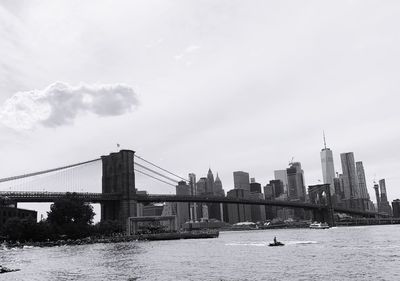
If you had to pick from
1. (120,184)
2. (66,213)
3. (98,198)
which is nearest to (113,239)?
(66,213)

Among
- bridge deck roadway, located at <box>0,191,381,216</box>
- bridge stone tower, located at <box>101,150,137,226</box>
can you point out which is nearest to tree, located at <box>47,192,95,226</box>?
bridge deck roadway, located at <box>0,191,381,216</box>

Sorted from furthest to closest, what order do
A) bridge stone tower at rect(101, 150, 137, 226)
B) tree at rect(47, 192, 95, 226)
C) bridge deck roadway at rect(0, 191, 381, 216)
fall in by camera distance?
bridge stone tower at rect(101, 150, 137, 226) → bridge deck roadway at rect(0, 191, 381, 216) → tree at rect(47, 192, 95, 226)

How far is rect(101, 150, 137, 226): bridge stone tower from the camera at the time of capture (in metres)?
174

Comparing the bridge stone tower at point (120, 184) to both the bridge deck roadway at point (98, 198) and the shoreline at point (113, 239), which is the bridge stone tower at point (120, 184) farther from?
the shoreline at point (113, 239)

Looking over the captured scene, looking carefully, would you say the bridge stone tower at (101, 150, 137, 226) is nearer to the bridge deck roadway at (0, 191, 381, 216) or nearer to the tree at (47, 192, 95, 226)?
the bridge deck roadway at (0, 191, 381, 216)

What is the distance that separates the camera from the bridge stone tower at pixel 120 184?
569ft

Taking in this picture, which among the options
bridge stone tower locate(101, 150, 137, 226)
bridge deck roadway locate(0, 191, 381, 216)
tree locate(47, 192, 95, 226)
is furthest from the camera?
bridge stone tower locate(101, 150, 137, 226)

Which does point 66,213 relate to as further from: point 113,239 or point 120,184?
point 120,184

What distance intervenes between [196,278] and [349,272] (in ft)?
47.0

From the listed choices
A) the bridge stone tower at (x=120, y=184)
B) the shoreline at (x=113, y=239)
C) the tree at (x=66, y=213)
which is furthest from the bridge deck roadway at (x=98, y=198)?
the shoreline at (x=113, y=239)

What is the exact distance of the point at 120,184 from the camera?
184625mm

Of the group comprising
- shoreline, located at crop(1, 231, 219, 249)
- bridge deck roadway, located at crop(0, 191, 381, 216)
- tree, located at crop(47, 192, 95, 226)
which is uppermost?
bridge deck roadway, located at crop(0, 191, 381, 216)

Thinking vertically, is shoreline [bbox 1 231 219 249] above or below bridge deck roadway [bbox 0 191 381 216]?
below

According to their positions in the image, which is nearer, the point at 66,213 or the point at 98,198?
the point at 66,213
